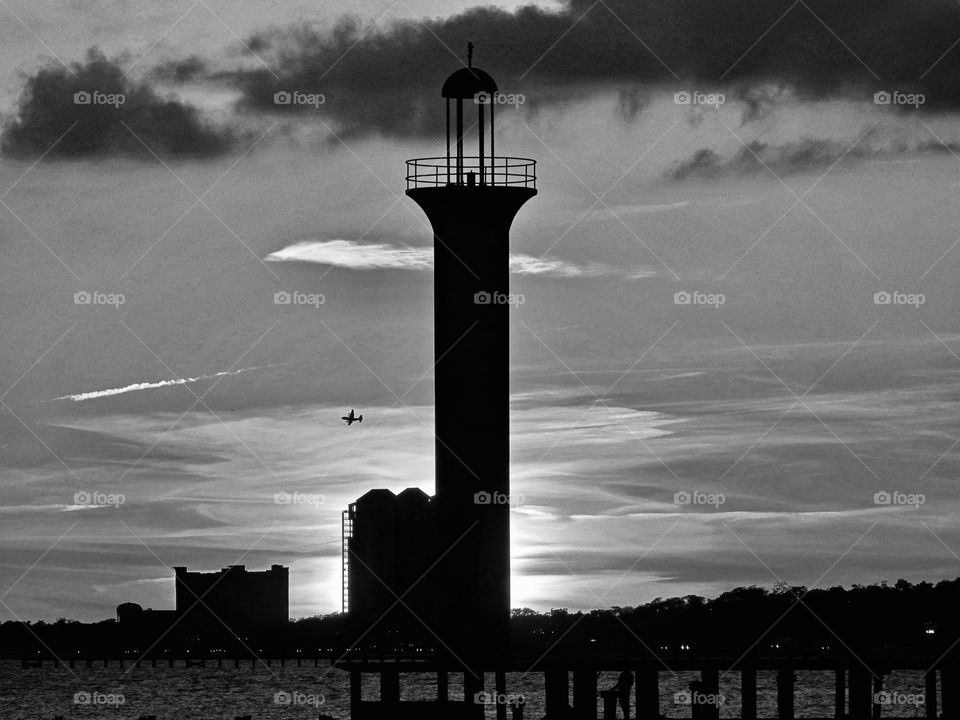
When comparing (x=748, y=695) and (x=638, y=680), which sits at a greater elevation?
(x=638, y=680)

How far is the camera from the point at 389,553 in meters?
79.0

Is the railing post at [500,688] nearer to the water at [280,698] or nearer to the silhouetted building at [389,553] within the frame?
the silhouetted building at [389,553]

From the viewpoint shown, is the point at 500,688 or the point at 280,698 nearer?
the point at 500,688

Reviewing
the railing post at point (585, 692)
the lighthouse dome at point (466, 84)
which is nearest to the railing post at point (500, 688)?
the railing post at point (585, 692)

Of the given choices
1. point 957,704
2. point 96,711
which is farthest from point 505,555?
point 96,711

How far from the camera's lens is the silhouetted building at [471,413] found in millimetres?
68938

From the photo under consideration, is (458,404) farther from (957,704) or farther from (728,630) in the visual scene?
(728,630)

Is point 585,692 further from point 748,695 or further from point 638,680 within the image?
point 748,695

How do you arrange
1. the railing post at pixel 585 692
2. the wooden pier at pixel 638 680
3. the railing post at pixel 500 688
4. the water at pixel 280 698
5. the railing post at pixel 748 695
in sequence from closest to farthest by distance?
the wooden pier at pixel 638 680 → the railing post at pixel 500 688 → the railing post at pixel 585 692 → the railing post at pixel 748 695 → the water at pixel 280 698

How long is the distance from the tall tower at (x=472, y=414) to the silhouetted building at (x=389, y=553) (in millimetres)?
2174

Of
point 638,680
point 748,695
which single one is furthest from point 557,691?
point 748,695

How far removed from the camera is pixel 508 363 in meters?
70.2

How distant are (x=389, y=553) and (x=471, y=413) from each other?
12.0 m

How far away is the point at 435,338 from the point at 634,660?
533 inches
